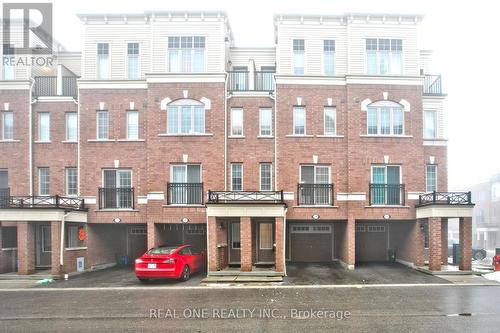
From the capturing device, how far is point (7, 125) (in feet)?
74.1

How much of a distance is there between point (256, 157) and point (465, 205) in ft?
33.7

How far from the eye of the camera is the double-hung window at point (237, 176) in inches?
863

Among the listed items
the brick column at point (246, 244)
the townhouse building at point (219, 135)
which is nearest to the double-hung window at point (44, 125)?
the townhouse building at point (219, 135)

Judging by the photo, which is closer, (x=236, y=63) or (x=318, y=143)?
(x=318, y=143)

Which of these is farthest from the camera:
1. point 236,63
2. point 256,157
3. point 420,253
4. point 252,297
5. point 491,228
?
point 491,228

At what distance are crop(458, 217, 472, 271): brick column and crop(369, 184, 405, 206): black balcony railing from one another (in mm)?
2927

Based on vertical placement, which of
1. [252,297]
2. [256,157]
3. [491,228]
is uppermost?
[256,157]

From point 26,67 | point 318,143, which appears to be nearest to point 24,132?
point 26,67

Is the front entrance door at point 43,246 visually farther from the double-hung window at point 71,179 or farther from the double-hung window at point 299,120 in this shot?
the double-hung window at point 299,120

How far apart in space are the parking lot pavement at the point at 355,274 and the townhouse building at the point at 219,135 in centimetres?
A: 92

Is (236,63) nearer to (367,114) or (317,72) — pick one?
(317,72)

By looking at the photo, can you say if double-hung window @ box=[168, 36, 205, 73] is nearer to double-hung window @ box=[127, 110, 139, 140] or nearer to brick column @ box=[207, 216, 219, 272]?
double-hung window @ box=[127, 110, 139, 140]

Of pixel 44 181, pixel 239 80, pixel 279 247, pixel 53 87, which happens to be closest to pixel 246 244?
pixel 279 247

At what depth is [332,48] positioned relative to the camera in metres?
21.9
